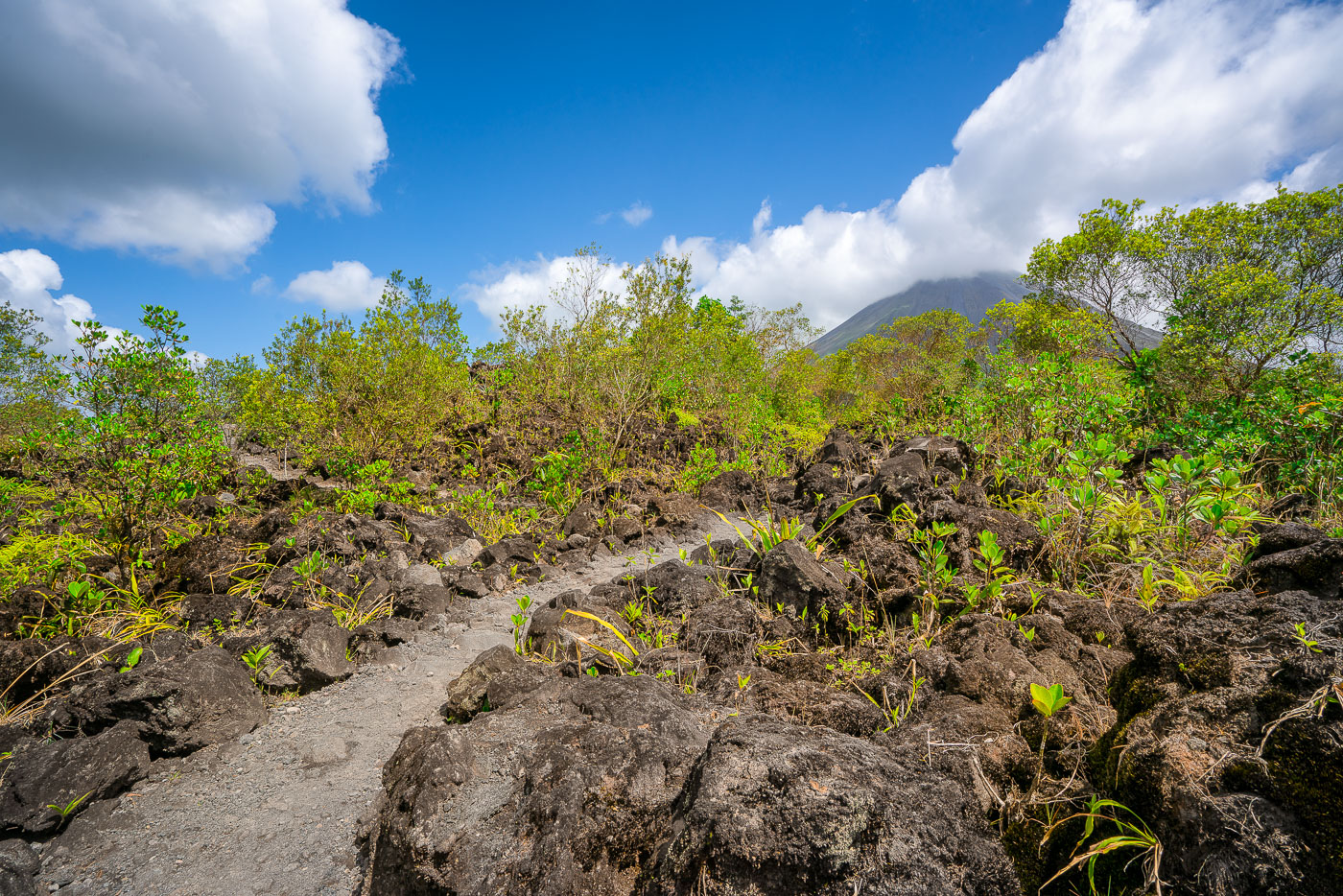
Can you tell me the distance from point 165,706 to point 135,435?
118 inches

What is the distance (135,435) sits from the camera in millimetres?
4883

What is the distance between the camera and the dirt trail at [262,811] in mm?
2455

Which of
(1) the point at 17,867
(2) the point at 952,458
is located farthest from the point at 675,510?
(1) the point at 17,867

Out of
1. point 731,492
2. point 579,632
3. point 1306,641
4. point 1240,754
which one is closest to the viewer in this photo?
point 1240,754

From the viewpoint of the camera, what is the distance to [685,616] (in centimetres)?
413

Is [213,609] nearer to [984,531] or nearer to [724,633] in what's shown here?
[724,633]

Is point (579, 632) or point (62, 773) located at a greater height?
point (62, 773)

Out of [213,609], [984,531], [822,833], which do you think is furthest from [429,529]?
[822,833]

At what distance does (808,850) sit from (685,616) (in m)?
2.66

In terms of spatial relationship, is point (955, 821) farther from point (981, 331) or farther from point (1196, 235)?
point (981, 331)

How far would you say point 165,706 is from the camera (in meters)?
3.27

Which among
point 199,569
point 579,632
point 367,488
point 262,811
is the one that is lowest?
point 262,811

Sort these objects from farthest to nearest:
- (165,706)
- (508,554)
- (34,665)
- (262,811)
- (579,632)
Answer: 1. (508,554)
2. (579,632)
3. (34,665)
4. (165,706)
5. (262,811)

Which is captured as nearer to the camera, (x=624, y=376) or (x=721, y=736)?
(x=721, y=736)
